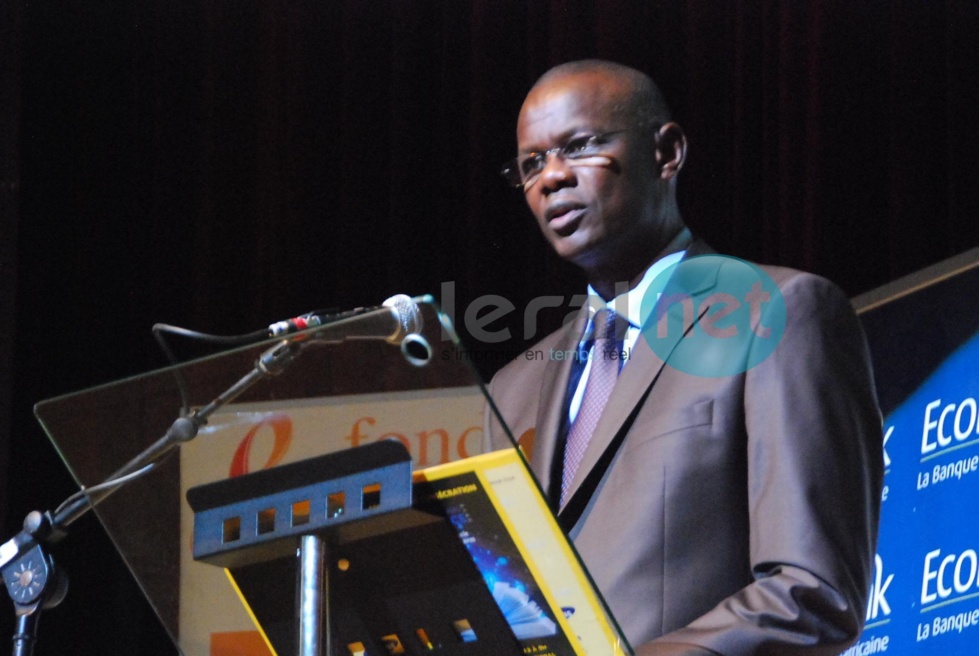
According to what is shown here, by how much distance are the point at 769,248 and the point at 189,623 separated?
2439 mm

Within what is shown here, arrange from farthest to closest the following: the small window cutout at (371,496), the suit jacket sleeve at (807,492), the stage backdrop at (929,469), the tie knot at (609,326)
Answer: the stage backdrop at (929,469)
the tie knot at (609,326)
the suit jacket sleeve at (807,492)
the small window cutout at (371,496)

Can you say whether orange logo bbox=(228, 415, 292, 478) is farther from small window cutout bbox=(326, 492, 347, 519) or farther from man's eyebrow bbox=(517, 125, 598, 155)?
man's eyebrow bbox=(517, 125, 598, 155)

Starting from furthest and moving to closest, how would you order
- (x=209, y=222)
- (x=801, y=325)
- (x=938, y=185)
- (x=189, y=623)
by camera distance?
(x=209, y=222), (x=938, y=185), (x=801, y=325), (x=189, y=623)

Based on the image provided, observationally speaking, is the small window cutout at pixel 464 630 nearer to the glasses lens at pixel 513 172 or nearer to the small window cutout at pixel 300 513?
the small window cutout at pixel 300 513

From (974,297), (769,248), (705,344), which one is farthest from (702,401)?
(769,248)

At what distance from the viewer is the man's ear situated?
2.41 meters

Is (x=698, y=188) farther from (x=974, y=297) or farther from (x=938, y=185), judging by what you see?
(x=974, y=297)

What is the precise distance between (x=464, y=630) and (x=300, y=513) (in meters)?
0.22

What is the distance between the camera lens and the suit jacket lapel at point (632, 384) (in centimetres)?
192

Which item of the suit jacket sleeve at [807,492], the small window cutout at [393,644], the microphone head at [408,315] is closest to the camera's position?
the microphone head at [408,315]

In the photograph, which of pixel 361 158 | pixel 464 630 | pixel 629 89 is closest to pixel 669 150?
pixel 629 89

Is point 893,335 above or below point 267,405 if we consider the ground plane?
below

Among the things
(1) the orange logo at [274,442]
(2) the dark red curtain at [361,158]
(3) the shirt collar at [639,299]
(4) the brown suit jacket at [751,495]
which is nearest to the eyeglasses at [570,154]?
(3) the shirt collar at [639,299]

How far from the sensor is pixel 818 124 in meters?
3.52
